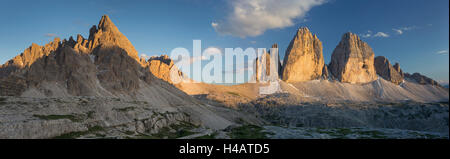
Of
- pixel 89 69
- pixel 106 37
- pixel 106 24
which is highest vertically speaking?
pixel 106 24

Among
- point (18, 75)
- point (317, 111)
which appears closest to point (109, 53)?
point (18, 75)

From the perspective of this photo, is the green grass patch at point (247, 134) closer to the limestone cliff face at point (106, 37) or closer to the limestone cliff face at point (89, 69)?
the limestone cliff face at point (89, 69)

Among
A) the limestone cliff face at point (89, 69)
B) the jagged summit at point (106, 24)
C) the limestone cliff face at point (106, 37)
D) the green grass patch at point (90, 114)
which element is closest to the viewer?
the green grass patch at point (90, 114)

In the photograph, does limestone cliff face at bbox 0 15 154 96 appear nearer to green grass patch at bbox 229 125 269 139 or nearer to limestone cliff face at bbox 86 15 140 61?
limestone cliff face at bbox 86 15 140 61

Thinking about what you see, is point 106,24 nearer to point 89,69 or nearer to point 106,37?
point 106,37

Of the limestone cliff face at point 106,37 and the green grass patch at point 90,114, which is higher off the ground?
the limestone cliff face at point 106,37

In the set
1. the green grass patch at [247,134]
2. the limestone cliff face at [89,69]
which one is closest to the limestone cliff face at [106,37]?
A: the limestone cliff face at [89,69]

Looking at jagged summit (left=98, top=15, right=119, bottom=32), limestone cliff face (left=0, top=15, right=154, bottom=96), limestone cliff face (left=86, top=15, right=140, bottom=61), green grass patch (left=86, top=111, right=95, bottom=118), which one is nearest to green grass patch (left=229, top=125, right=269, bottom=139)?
green grass patch (left=86, top=111, right=95, bottom=118)

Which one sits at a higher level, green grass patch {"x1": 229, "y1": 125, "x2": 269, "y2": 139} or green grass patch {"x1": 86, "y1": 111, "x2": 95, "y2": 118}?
green grass patch {"x1": 86, "y1": 111, "x2": 95, "y2": 118}

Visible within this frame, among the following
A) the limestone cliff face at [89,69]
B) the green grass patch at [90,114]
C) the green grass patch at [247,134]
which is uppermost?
the limestone cliff face at [89,69]

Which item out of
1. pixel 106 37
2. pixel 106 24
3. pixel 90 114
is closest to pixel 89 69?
pixel 106 37
